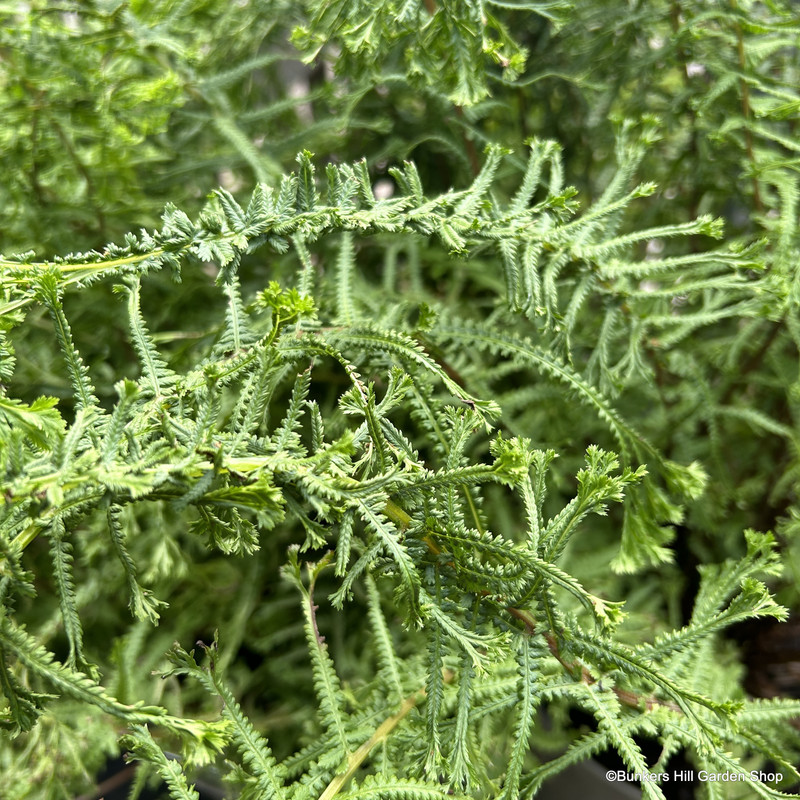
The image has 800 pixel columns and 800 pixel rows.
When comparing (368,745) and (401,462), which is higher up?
(401,462)

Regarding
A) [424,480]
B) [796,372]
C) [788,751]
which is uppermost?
[424,480]

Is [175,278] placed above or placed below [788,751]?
above

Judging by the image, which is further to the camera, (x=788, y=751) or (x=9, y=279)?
(x=788, y=751)

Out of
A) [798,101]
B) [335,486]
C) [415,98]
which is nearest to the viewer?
[335,486]

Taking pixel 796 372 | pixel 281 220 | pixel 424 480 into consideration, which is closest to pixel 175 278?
pixel 281 220

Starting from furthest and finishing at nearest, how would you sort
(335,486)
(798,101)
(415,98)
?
(415,98), (798,101), (335,486)

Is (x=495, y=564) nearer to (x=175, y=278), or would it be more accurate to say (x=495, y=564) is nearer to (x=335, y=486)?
(x=335, y=486)

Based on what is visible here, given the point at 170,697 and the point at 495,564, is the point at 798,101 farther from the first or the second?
the point at 170,697
